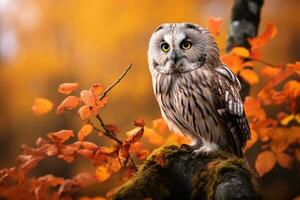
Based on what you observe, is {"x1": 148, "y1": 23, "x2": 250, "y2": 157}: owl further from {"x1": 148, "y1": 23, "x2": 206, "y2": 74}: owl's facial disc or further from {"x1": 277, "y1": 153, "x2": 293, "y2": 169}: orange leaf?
{"x1": 277, "y1": 153, "x2": 293, "y2": 169}: orange leaf

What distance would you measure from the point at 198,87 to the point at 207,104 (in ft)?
0.23

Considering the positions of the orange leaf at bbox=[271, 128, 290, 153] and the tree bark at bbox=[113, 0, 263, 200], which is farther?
the orange leaf at bbox=[271, 128, 290, 153]

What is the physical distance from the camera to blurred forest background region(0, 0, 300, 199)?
180 inches

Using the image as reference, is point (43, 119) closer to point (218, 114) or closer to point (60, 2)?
point (60, 2)

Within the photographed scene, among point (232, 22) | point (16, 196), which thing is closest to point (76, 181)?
point (16, 196)

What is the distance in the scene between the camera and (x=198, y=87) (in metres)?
1.91

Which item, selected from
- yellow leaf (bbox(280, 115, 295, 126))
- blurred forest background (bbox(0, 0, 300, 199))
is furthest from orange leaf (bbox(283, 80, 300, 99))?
blurred forest background (bbox(0, 0, 300, 199))

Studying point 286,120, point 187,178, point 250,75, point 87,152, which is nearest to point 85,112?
point 87,152

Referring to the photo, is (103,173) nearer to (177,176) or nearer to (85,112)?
(85,112)

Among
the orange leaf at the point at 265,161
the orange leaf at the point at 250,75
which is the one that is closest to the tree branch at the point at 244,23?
the orange leaf at the point at 250,75

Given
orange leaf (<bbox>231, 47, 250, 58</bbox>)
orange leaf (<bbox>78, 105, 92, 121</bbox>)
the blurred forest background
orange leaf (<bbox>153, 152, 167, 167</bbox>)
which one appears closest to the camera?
orange leaf (<bbox>153, 152, 167, 167</bbox>)

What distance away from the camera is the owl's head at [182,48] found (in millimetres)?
1891

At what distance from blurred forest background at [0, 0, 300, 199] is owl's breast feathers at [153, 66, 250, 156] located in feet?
8.38

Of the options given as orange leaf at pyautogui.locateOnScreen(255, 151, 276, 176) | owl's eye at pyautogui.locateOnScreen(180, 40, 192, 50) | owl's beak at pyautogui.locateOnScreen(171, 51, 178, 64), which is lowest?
orange leaf at pyautogui.locateOnScreen(255, 151, 276, 176)
